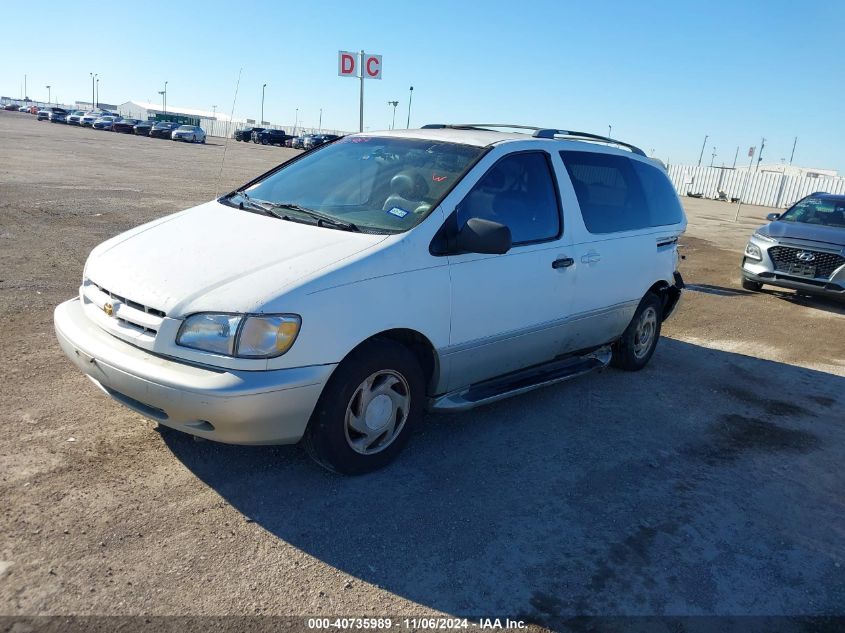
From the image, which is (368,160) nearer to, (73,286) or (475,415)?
(475,415)

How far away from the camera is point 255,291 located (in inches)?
126

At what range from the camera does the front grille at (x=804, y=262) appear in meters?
9.76

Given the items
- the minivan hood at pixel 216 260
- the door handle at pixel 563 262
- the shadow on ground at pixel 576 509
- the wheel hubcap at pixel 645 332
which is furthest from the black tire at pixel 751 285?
the minivan hood at pixel 216 260

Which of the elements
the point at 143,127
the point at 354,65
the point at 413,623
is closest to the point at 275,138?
the point at 143,127

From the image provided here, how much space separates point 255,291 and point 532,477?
1950mm

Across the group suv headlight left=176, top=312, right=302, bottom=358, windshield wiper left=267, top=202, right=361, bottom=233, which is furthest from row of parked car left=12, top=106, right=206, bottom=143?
suv headlight left=176, top=312, right=302, bottom=358

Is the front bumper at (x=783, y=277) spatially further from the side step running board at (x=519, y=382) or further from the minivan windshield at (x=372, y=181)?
the minivan windshield at (x=372, y=181)

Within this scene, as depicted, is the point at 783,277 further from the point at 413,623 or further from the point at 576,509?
the point at 413,623

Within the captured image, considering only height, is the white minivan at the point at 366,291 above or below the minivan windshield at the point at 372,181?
below

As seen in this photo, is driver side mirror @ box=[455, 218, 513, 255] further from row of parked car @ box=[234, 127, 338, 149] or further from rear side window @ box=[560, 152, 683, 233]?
row of parked car @ box=[234, 127, 338, 149]

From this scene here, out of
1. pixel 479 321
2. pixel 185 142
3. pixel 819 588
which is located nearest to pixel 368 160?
pixel 479 321

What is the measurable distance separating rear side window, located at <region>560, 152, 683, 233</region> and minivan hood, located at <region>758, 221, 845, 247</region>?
16.1 feet

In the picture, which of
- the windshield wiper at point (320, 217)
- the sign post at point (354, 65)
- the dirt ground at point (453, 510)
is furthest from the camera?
the sign post at point (354, 65)

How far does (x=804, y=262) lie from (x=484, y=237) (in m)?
8.23
